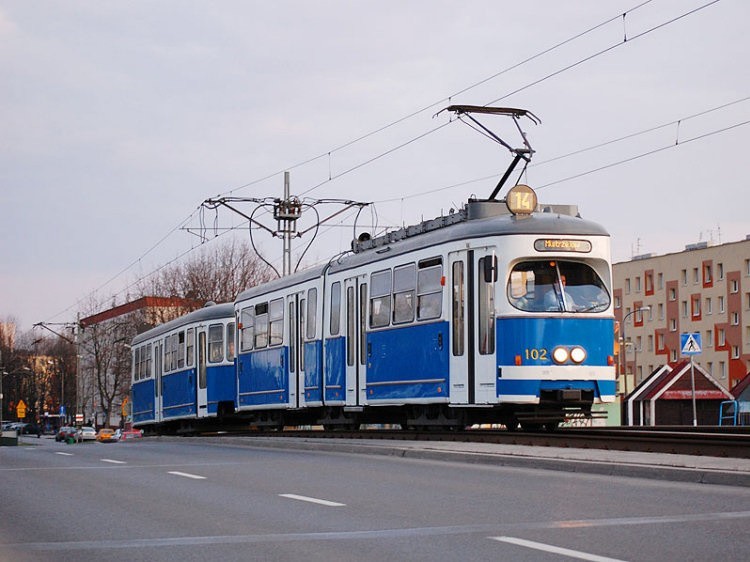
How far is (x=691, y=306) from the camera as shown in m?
103

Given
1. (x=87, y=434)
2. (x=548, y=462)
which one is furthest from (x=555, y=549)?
(x=87, y=434)

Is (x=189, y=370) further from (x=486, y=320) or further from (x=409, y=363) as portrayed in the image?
(x=486, y=320)

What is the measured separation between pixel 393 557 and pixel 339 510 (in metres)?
→ 2.86

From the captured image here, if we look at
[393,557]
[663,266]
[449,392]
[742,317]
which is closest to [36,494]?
[393,557]

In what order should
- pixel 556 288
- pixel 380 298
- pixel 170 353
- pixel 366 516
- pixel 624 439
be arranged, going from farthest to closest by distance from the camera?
pixel 170 353 < pixel 380 298 < pixel 556 288 < pixel 624 439 < pixel 366 516

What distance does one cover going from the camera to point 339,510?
11070 mm

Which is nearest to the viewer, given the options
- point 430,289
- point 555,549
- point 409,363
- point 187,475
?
point 555,549

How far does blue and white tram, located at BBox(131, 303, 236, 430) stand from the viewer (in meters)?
35.6

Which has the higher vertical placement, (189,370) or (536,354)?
(536,354)

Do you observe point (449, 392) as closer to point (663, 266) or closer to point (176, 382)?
point (176, 382)

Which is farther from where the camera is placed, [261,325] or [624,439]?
[261,325]

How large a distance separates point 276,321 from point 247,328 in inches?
98.7

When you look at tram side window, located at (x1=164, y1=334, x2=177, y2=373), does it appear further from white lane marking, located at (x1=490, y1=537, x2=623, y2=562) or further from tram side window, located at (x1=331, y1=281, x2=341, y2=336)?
white lane marking, located at (x1=490, y1=537, x2=623, y2=562)

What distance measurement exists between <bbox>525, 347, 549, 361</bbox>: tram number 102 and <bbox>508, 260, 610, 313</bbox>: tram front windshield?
0.67 metres
